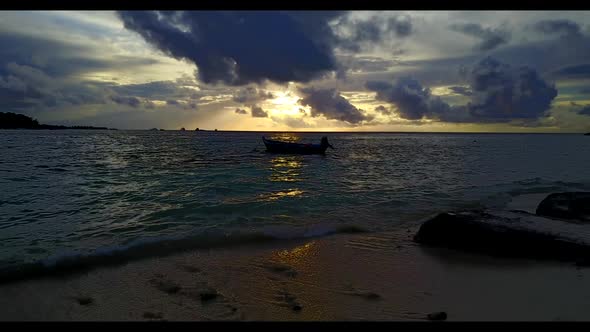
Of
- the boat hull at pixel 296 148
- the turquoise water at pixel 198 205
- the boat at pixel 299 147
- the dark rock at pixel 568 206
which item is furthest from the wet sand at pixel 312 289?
the boat hull at pixel 296 148

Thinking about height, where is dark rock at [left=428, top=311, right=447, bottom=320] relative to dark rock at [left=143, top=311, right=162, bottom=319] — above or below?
above

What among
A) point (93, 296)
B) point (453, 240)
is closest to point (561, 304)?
point (453, 240)

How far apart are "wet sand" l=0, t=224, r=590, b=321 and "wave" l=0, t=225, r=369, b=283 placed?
37 centimetres

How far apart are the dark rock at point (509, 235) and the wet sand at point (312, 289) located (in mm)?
346

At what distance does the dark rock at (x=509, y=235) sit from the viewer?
7153mm

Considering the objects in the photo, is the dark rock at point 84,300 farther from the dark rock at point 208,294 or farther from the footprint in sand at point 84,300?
the dark rock at point 208,294

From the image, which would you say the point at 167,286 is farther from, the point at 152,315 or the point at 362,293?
the point at 362,293

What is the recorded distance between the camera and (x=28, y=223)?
10.2m

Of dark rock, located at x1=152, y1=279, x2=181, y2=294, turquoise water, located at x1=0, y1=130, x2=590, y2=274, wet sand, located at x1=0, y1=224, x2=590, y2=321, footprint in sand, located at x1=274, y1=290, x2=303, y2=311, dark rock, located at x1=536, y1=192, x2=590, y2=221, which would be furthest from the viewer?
dark rock, located at x1=536, y1=192, x2=590, y2=221

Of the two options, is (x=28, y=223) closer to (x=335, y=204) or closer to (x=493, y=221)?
(x=335, y=204)

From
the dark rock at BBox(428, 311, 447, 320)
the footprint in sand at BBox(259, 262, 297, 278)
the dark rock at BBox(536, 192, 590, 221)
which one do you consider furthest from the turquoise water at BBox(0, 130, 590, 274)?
the dark rock at BBox(428, 311, 447, 320)

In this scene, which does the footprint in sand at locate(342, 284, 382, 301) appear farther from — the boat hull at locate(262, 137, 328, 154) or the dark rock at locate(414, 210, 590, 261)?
the boat hull at locate(262, 137, 328, 154)

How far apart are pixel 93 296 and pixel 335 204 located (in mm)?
9244

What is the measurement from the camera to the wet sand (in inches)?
202
